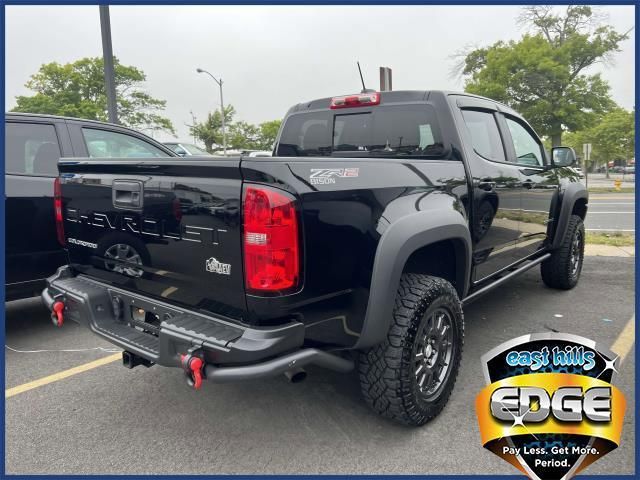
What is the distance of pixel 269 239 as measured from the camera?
78.5 inches

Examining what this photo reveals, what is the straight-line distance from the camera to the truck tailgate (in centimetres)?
212

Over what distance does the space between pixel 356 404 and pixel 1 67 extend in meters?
3.36

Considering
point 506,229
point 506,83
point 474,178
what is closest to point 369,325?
point 474,178

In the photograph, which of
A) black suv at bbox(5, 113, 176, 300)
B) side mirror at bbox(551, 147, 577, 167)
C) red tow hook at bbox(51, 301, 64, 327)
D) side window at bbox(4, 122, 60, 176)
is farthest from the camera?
side mirror at bbox(551, 147, 577, 167)

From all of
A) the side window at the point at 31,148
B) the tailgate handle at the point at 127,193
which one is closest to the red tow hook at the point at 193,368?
the tailgate handle at the point at 127,193

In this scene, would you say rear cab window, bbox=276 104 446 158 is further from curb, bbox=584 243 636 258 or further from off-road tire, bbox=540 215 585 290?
curb, bbox=584 243 636 258

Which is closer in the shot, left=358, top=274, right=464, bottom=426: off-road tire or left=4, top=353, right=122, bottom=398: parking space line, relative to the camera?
left=358, top=274, right=464, bottom=426: off-road tire

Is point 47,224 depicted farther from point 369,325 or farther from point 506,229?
point 506,229

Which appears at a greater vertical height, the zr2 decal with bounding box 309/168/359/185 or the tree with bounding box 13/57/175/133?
the tree with bounding box 13/57/175/133

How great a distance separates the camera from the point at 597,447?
2309 millimetres

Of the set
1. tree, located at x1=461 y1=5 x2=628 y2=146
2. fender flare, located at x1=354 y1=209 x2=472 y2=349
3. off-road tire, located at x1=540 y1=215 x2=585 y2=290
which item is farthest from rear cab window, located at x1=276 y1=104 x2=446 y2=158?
tree, located at x1=461 y1=5 x2=628 y2=146

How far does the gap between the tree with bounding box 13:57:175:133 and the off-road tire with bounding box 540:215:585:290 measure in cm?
3416

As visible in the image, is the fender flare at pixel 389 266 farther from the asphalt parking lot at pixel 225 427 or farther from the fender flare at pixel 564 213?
the fender flare at pixel 564 213

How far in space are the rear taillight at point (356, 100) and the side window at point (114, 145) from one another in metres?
2.04
